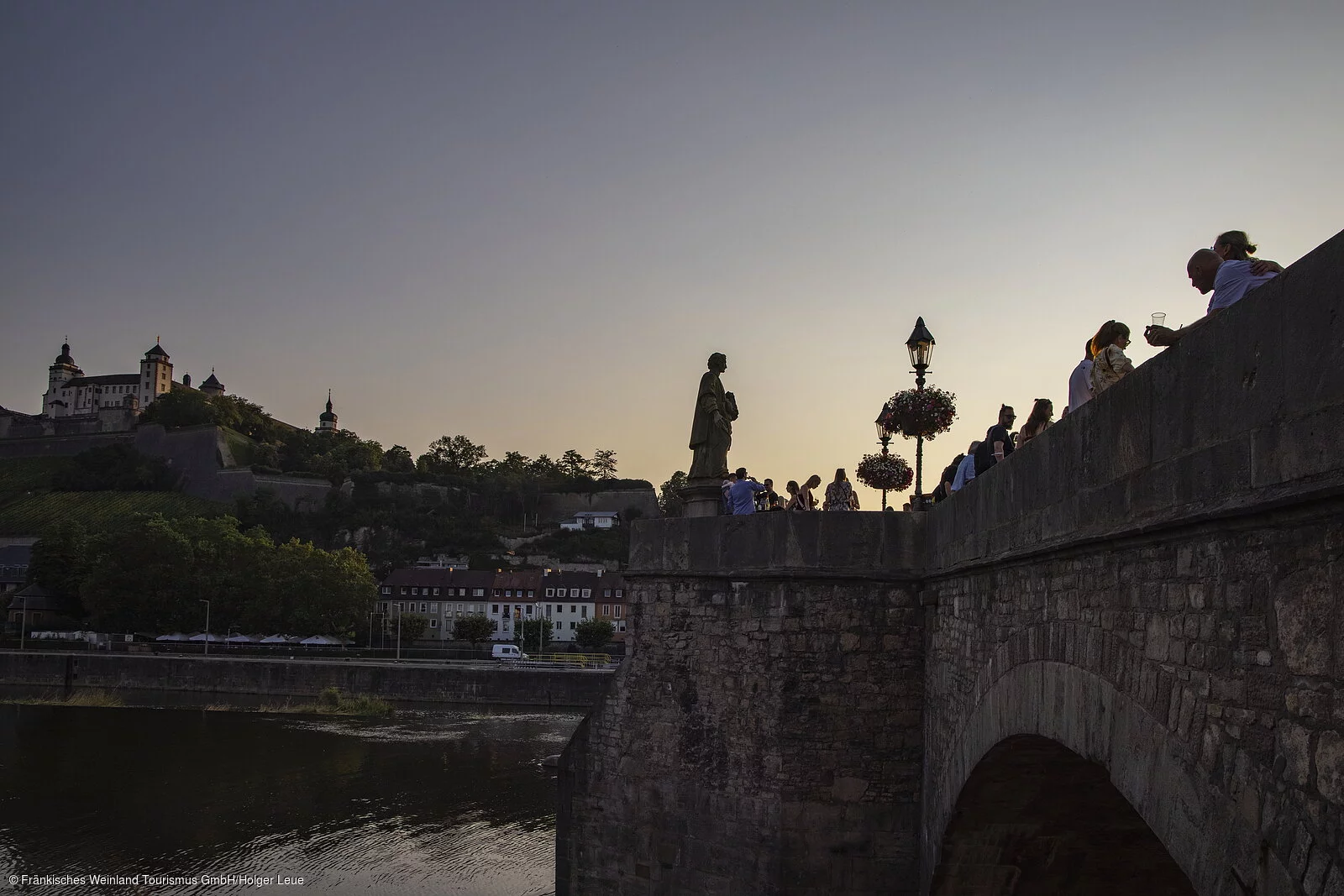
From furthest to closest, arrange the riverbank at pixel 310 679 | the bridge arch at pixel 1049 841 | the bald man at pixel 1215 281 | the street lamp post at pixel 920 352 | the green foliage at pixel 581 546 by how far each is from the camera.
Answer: the green foliage at pixel 581 546, the riverbank at pixel 310 679, the street lamp post at pixel 920 352, the bridge arch at pixel 1049 841, the bald man at pixel 1215 281

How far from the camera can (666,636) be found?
10562mm

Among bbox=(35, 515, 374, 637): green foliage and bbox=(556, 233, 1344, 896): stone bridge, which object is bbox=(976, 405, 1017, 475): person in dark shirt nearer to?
bbox=(556, 233, 1344, 896): stone bridge

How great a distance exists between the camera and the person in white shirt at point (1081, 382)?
6188 mm

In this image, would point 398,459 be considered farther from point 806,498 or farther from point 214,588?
A: point 806,498

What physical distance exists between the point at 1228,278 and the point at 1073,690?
1906 mm

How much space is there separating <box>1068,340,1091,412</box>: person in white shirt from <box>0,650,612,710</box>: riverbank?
35661mm

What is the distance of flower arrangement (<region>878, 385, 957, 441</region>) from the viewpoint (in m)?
10.7

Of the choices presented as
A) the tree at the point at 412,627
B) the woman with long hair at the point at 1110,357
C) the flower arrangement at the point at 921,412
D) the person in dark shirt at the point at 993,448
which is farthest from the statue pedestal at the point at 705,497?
the tree at the point at 412,627

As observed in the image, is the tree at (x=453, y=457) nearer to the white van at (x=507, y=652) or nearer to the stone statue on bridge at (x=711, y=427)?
the white van at (x=507, y=652)

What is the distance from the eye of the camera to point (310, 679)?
43.3m

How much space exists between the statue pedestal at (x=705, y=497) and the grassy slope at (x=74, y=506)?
80.3 metres

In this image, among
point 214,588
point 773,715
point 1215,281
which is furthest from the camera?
point 214,588

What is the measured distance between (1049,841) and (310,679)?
40.2m

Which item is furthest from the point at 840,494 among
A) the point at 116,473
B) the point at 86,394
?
the point at 86,394
